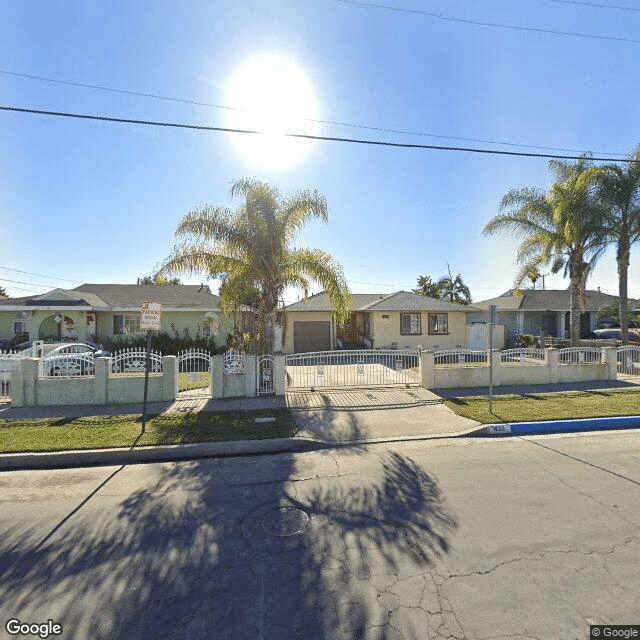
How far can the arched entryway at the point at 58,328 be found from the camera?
20.2 meters

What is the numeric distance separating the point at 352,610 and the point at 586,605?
1.84 meters

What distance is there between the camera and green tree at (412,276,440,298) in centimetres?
4259

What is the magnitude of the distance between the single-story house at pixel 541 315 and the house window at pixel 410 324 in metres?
7.61

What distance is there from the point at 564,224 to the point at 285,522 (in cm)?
1855

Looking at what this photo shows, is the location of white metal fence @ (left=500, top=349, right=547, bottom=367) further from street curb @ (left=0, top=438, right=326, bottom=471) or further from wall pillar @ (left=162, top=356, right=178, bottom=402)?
wall pillar @ (left=162, top=356, right=178, bottom=402)

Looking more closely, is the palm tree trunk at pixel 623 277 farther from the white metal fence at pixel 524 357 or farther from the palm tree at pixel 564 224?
the white metal fence at pixel 524 357

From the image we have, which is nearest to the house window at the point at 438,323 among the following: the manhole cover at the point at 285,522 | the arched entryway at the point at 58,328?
the manhole cover at the point at 285,522

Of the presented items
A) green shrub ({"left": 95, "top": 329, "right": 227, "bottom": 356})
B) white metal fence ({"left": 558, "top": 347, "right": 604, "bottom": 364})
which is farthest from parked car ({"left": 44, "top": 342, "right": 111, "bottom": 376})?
white metal fence ({"left": 558, "top": 347, "right": 604, "bottom": 364})

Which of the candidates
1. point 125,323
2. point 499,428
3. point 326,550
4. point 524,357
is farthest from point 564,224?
point 125,323

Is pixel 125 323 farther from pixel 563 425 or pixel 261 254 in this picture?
pixel 563 425

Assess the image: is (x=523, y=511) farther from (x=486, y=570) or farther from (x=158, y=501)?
(x=158, y=501)

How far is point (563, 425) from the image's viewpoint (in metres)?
Result: 7.89

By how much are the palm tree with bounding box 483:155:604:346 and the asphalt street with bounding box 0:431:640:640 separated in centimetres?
1425

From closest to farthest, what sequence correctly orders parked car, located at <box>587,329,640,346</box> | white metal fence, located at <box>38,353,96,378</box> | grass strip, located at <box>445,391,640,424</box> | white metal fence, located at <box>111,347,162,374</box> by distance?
grass strip, located at <box>445,391,640,424</box> → white metal fence, located at <box>38,353,96,378</box> → white metal fence, located at <box>111,347,162,374</box> → parked car, located at <box>587,329,640,346</box>
